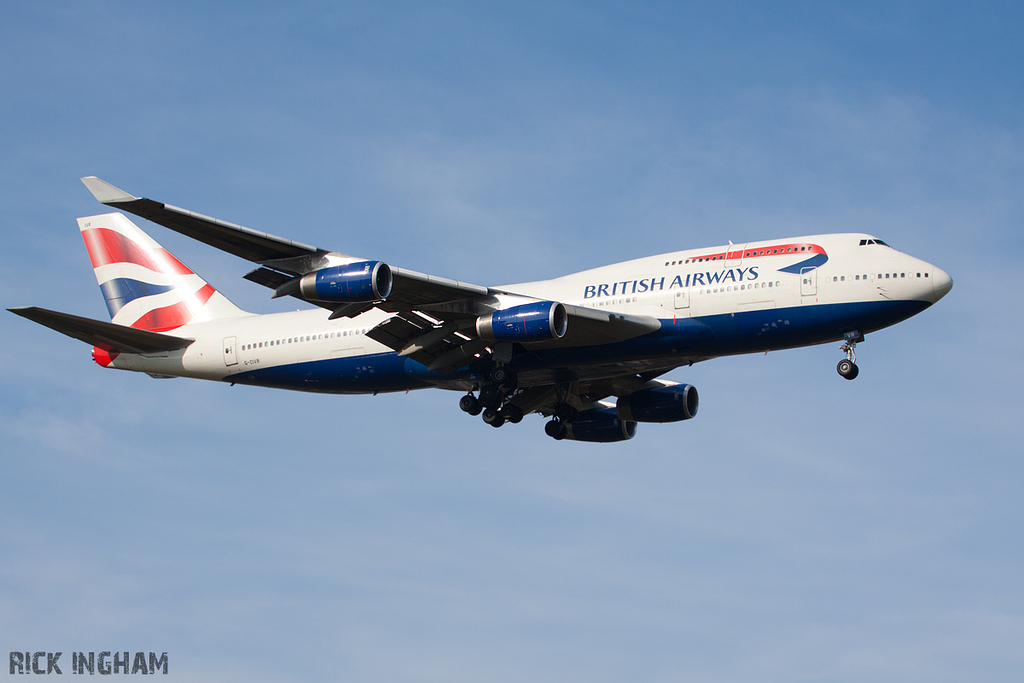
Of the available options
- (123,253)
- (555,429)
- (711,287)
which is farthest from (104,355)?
(711,287)

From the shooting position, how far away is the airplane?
32875 mm

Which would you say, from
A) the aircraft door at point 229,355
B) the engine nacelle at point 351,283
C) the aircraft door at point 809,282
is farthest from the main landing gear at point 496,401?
the aircraft door at point 809,282

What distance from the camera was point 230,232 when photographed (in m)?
31.8

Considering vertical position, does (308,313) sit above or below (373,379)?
above

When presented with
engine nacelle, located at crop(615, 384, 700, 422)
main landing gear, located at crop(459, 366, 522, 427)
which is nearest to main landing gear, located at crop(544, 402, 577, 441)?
engine nacelle, located at crop(615, 384, 700, 422)

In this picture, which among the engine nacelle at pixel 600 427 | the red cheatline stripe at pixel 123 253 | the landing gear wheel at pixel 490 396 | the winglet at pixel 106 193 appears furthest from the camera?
the red cheatline stripe at pixel 123 253

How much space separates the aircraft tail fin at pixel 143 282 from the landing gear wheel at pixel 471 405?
38.8 feet

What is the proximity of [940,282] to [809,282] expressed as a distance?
3.93 metres

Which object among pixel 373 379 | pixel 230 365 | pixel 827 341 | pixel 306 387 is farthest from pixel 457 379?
pixel 827 341

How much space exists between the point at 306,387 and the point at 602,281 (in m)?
12.3

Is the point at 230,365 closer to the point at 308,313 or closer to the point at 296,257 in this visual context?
the point at 308,313

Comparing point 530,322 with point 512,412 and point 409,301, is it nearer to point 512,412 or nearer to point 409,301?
point 409,301

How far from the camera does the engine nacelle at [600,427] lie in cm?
4375

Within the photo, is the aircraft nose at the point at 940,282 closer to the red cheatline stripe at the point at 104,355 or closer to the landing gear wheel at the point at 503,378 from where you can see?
the landing gear wheel at the point at 503,378
